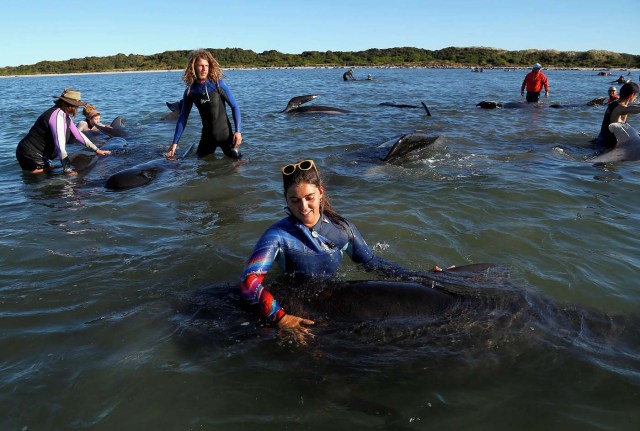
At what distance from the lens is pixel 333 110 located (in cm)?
Result: 1599

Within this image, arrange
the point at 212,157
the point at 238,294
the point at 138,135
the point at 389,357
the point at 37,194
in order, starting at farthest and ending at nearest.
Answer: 1. the point at 138,135
2. the point at 212,157
3. the point at 37,194
4. the point at 238,294
5. the point at 389,357

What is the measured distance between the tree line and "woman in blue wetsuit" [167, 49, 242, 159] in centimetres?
7406

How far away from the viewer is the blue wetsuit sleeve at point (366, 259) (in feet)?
13.2

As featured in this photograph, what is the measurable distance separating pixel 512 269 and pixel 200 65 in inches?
243

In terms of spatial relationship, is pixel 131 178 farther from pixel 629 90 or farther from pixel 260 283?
pixel 629 90

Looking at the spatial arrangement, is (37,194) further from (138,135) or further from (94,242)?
(138,135)

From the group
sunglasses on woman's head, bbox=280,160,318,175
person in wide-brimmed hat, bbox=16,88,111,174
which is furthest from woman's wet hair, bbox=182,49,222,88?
sunglasses on woman's head, bbox=280,160,318,175

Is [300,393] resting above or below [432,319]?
below

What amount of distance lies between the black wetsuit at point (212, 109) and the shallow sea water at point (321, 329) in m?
0.64

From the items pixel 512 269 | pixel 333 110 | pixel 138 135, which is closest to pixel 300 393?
pixel 512 269

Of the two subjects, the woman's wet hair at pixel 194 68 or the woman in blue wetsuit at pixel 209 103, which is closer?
the woman's wet hair at pixel 194 68

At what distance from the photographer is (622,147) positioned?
917 centimetres

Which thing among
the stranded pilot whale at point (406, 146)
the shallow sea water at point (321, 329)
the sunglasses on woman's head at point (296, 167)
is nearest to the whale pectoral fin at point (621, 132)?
the shallow sea water at point (321, 329)

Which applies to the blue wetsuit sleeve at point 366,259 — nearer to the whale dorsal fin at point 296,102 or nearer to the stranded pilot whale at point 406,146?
the stranded pilot whale at point 406,146
